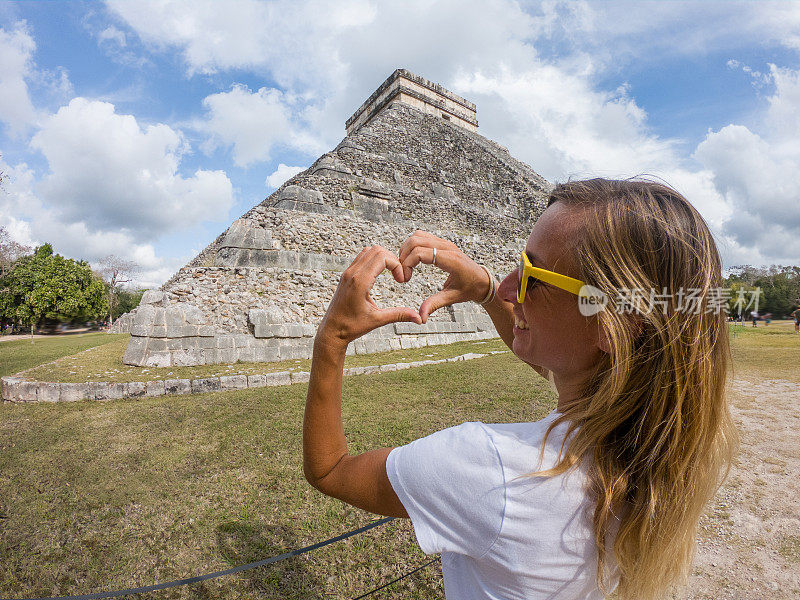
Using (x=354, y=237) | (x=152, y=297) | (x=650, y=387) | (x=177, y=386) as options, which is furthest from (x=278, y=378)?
(x=650, y=387)

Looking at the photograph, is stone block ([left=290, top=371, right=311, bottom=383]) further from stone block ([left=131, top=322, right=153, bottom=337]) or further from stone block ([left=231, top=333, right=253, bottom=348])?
stone block ([left=131, top=322, right=153, bottom=337])

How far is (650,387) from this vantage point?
751 mm

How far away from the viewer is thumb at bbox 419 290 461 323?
92 cm

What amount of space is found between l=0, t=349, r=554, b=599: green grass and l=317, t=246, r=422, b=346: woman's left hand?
2.33m

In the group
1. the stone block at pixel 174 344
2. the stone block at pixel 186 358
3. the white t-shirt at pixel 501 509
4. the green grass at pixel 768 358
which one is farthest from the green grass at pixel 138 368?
the white t-shirt at pixel 501 509

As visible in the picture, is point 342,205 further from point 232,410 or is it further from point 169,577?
point 169,577

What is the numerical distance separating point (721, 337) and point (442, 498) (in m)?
0.64

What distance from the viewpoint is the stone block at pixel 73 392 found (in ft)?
21.0

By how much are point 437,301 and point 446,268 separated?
0.48 feet

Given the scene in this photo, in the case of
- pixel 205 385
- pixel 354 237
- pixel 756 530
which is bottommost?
pixel 756 530

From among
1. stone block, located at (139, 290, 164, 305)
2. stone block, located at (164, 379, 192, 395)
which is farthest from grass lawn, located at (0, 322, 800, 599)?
stone block, located at (139, 290, 164, 305)

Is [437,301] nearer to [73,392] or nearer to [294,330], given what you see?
[73,392]

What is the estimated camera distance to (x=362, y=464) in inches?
31.8

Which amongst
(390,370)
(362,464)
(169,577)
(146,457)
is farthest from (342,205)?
(362,464)
